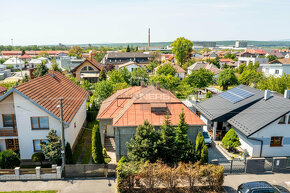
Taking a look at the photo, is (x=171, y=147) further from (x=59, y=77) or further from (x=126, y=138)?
(x=59, y=77)

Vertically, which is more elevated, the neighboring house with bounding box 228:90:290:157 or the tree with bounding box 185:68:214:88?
the tree with bounding box 185:68:214:88

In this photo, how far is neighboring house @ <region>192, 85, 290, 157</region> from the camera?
20.7 m

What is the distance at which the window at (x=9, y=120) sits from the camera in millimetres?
20781

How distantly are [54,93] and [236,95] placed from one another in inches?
890

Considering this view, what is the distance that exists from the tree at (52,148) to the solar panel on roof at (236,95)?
67.8 ft

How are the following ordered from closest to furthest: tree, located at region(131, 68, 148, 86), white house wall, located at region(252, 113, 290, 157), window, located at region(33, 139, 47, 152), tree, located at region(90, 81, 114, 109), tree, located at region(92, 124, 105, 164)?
tree, located at region(92, 124, 105, 164), window, located at region(33, 139, 47, 152), white house wall, located at region(252, 113, 290, 157), tree, located at region(90, 81, 114, 109), tree, located at region(131, 68, 148, 86)

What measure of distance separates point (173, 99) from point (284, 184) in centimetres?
1250

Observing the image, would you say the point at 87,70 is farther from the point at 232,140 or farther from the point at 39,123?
the point at 232,140

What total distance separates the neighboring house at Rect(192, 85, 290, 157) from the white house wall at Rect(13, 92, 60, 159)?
18.0 m

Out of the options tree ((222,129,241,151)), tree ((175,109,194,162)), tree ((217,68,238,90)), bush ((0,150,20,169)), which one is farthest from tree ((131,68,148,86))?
bush ((0,150,20,169))

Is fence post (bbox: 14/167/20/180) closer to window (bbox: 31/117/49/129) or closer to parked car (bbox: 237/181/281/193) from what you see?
window (bbox: 31/117/49/129)

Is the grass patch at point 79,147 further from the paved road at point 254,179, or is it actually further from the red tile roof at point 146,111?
the paved road at point 254,179

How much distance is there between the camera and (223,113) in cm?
2461

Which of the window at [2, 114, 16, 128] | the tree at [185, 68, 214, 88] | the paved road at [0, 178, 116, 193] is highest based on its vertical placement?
the tree at [185, 68, 214, 88]
